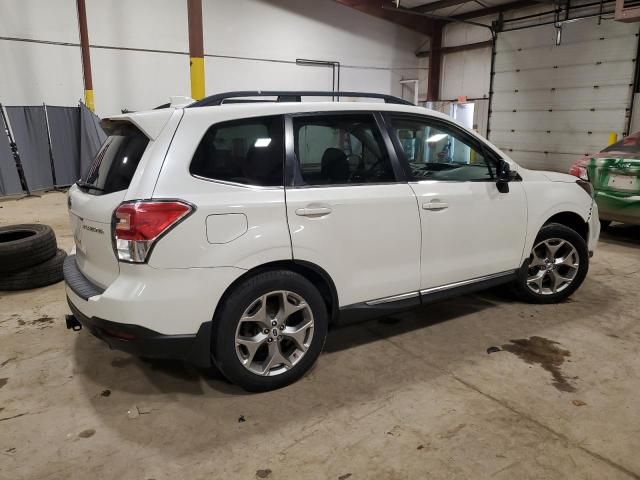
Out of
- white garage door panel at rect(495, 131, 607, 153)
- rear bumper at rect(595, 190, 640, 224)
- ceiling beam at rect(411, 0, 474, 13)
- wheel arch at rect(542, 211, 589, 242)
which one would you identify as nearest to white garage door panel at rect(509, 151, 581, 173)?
white garage door panel at rect(495, 131, 607, 153)

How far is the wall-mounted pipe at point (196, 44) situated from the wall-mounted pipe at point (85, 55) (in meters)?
4.21

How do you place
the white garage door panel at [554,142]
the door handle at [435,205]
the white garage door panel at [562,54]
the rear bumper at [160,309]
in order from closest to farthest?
the rear bumper at [160,309]
the door handle at [435,205]
the white garage door panel at [562,54]
the white garage door panel at [554,142]

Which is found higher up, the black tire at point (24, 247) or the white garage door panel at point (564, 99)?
the white garage door panel at point (564, 99)

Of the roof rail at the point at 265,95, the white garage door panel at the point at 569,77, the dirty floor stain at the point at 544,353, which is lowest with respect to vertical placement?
the dirty floor stain at the point at 544,353

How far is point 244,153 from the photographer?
8.50 ft

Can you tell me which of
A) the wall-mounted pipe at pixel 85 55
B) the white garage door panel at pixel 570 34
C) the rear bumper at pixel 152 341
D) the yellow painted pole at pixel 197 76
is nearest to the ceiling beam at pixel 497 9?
the white garage door panel at pixel 570 34

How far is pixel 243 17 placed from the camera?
14.2 meters

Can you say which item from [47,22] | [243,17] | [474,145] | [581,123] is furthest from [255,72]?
[474,145]

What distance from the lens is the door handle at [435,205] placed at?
122 inches

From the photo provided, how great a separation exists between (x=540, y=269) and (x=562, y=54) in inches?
437

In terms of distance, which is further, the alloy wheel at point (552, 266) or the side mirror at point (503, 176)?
the alloy wheel at point (552, 266)

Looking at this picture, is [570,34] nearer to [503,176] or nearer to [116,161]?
[503,176]

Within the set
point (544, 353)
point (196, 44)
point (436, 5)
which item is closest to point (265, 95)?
point (544, 353)

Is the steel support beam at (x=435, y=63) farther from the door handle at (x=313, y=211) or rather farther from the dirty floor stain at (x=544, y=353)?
the door handle at (x=313, y=211)
